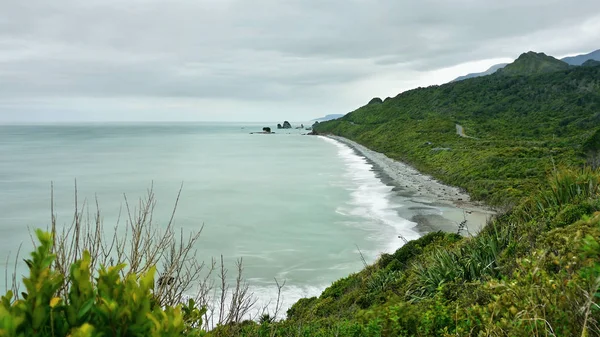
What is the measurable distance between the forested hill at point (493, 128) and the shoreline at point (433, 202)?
1.22 meters

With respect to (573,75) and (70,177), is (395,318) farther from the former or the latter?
(573,75)

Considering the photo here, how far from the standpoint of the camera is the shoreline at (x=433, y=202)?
73.3 ft

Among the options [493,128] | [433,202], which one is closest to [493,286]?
[433,202]

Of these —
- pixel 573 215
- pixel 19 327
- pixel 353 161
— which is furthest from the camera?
pixel 353 161

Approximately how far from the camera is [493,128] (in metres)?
67.2

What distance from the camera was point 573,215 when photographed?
822 cm

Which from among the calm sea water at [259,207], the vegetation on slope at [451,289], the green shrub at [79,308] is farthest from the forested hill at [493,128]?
the green shrub at [79,308]

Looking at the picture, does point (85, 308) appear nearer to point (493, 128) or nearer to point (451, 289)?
point (451, 289)

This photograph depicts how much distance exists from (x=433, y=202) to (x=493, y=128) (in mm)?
45507

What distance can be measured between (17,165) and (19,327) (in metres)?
74.3

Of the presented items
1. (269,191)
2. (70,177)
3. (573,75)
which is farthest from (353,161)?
(573,75)

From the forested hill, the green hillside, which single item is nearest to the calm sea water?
the green hillside

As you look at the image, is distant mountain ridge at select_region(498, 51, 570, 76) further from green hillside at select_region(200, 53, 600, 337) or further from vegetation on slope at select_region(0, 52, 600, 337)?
vegetation on slope at select_region(0, 52, 600, 337)

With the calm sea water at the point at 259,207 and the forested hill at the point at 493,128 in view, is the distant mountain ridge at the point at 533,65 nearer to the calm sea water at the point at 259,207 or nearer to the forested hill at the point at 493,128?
the forested hill at the point at 493,128
